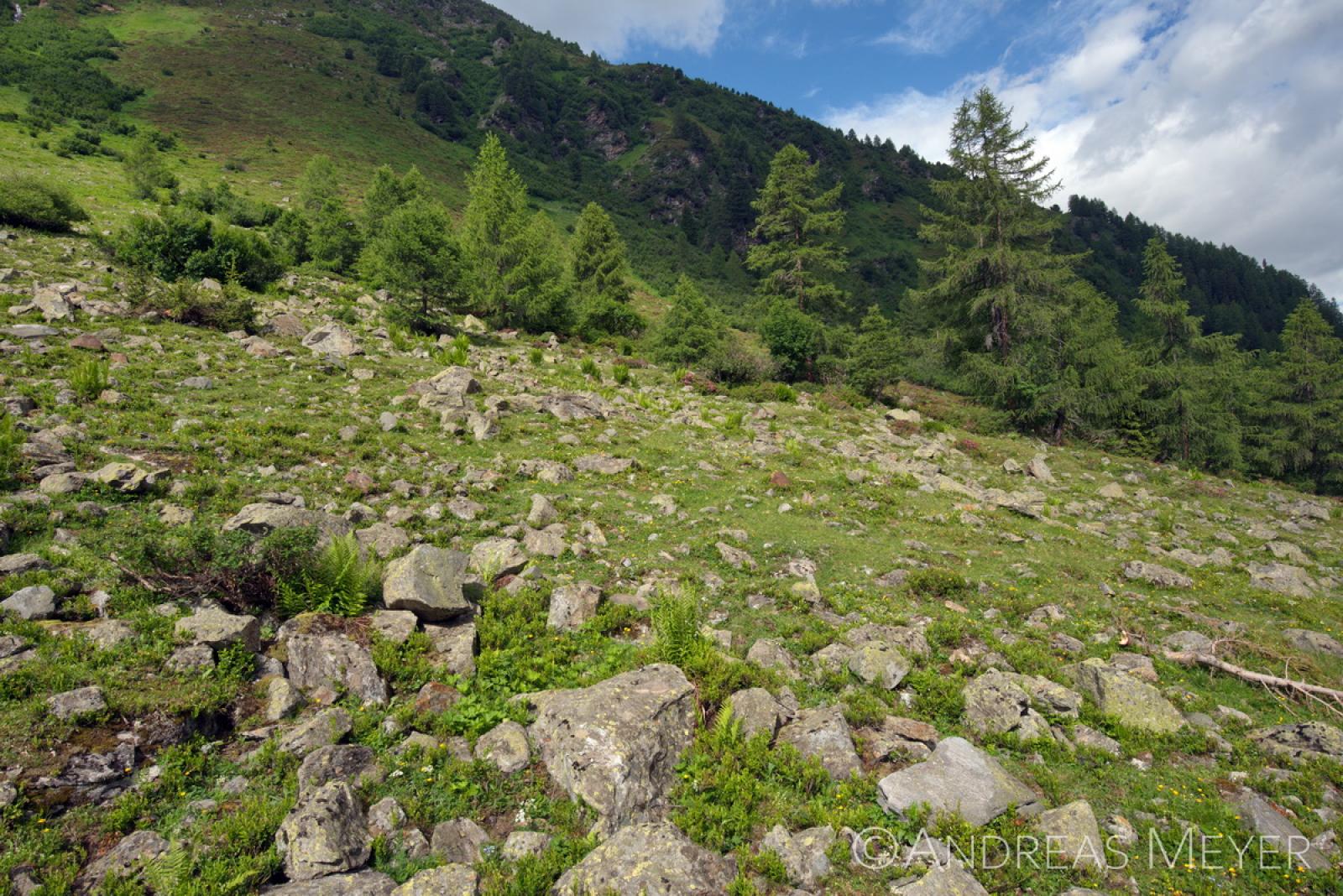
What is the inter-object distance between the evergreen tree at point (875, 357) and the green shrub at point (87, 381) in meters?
31.4

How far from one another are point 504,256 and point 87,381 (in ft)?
74.2

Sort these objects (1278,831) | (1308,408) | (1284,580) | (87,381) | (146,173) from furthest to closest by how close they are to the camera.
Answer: (146,173), (1308,408), (1284,580), (87,381), (1278,831)

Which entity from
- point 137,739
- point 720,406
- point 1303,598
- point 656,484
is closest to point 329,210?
point 720,406

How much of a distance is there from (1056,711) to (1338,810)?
2.25 m

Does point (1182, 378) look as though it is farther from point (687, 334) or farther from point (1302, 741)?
point (1302, 741)

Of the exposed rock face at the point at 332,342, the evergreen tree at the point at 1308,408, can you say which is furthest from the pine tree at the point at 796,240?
the evergreen tree at the point at 1308,408

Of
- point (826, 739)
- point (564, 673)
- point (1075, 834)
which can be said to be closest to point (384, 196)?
point (564, 673)

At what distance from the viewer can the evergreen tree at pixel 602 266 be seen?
133 ft

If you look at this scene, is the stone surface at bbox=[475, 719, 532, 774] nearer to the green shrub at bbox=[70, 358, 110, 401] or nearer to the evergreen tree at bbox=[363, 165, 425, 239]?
the green shrub at bbox=[70, 358, 110, 401]

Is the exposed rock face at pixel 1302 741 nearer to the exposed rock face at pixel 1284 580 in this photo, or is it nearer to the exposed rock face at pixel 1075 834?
the exposed rock face at pixel 1075 834

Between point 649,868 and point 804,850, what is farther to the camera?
point 804,850

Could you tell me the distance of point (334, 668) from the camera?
5941 mm

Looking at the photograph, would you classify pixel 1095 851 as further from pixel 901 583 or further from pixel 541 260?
pixel 541 260

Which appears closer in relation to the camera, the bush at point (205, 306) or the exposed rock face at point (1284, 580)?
the exposed rock face at point (1284, 580)
